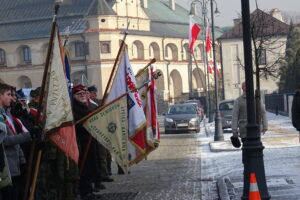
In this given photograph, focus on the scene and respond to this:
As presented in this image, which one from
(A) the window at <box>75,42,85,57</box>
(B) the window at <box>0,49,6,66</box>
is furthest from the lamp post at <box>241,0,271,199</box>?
(B) the window at <box>0,49,6,66</box>

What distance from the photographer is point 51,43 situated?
8812 millimetres

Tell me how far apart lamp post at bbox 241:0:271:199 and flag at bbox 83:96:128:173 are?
203cm

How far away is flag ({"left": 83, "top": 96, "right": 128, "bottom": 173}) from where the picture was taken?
476 inches

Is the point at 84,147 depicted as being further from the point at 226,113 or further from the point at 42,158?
the point at 226,113

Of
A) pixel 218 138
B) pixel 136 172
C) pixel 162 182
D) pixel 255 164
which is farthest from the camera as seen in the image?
pixel 218 138

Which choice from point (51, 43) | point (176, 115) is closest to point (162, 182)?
point (51, 43)

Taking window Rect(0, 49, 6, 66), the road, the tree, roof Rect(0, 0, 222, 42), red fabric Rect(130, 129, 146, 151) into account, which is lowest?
the road

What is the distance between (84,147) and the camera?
13.2 m

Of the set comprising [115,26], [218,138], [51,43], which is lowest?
[218,138]

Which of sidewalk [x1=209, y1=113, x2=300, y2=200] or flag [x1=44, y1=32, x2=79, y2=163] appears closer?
flag [x1=44, y1=32, x2=79, y2=163]

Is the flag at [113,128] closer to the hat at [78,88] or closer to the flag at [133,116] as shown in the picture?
the hat at [78,88]

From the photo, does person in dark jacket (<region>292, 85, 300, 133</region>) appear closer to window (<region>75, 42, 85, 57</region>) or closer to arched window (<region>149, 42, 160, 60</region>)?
window (<region>75, 42, 85, 57</region>)

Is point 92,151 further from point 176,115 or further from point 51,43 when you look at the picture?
point 176,115

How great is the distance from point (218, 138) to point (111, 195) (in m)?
14.9
